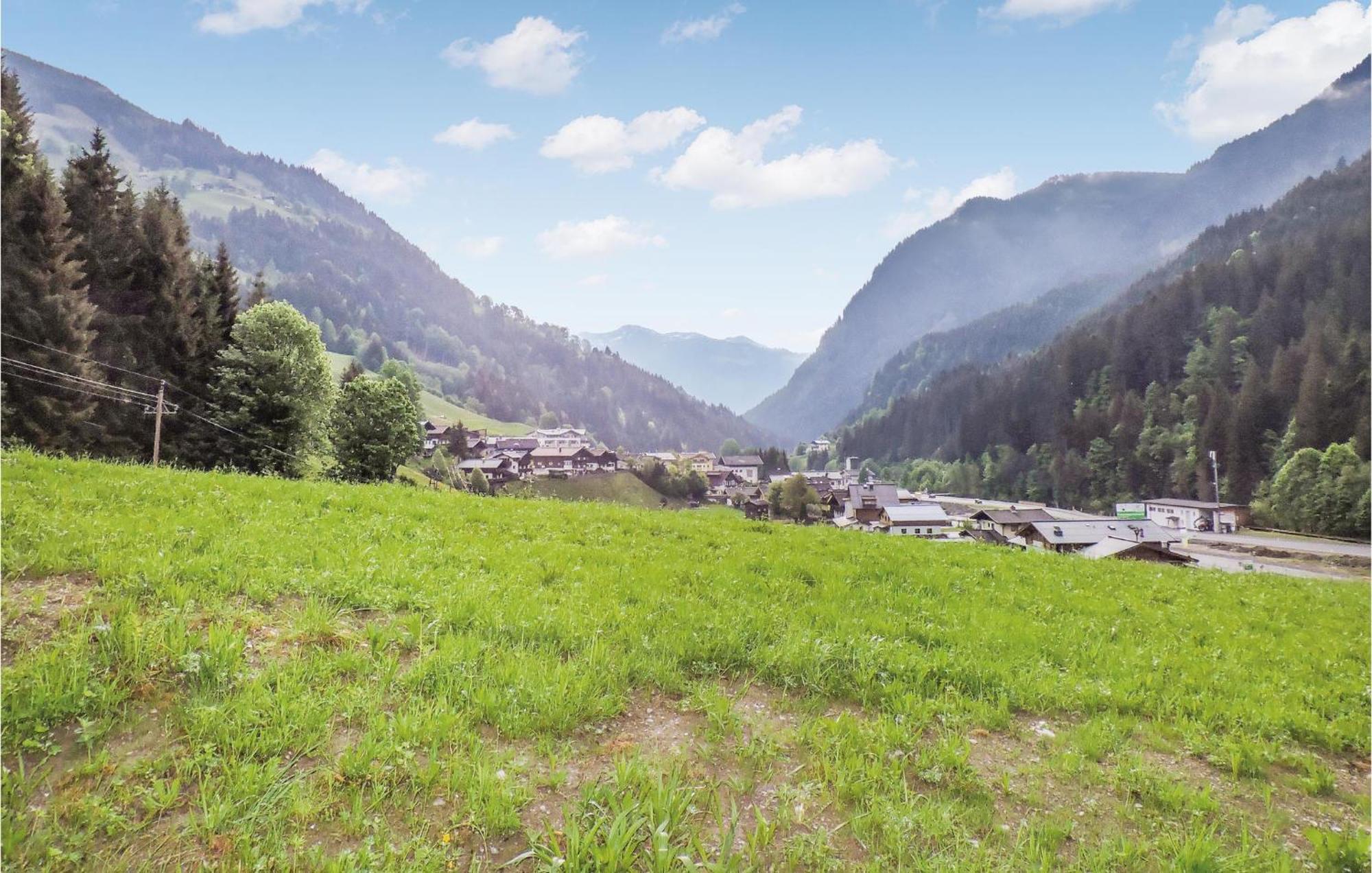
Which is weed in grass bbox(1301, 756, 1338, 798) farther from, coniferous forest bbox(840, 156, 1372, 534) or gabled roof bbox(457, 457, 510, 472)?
gabled roof bbox(457, 457, 510, 472)

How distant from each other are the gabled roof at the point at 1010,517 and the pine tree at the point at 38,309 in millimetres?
88937

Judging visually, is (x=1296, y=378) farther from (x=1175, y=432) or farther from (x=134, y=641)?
(x=134, y=641)

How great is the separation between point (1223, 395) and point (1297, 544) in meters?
58.2

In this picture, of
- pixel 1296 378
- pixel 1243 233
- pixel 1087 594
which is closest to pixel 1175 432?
pixel 1296 378

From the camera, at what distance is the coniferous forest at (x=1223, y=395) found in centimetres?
9588

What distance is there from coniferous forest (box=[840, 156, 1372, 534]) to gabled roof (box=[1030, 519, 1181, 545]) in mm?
19203

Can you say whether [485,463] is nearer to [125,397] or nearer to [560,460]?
[560,460]

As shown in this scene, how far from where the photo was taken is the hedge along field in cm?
381

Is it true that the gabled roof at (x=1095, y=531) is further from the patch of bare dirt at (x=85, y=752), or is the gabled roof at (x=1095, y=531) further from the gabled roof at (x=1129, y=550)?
the patch of bare dirt at (x=85, y=752)

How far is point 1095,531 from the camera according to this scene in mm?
72438

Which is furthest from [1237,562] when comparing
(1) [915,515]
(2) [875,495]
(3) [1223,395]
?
(3) [1223,395]

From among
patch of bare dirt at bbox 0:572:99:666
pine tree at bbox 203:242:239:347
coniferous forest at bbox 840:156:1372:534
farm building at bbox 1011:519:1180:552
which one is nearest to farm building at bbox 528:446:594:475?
pine tree at bbox 203:242:239:347

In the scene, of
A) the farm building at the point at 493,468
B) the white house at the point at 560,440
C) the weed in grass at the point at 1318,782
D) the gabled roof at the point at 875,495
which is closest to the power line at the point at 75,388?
the weed in grass at the point at 1318,782

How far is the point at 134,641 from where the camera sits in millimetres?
5137
